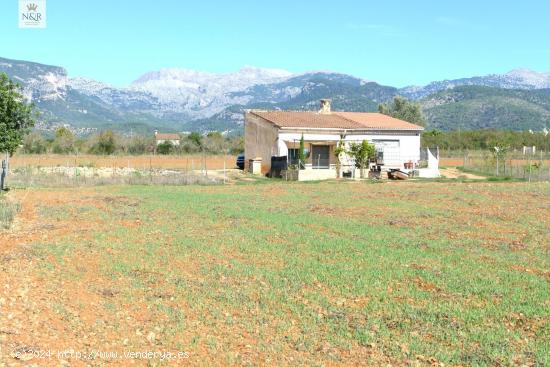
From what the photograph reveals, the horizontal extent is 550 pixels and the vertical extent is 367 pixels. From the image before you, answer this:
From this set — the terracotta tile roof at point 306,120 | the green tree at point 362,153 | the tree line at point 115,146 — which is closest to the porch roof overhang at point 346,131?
the terracotta tile roof at point 306,120

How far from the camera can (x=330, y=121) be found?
4178cm

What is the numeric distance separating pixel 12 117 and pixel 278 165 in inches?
680

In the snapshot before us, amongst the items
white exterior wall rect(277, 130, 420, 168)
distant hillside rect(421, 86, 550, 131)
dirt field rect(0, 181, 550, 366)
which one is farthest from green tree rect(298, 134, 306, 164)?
distant hillside rect(421, 86, 550, 131)

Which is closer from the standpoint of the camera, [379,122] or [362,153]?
[362,153]

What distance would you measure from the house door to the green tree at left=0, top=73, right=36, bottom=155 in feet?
64.8

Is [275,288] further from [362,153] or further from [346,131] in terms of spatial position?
[346,131]

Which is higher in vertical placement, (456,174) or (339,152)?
(339,152)

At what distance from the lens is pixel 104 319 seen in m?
7.72

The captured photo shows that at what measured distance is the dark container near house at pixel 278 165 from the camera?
3659cm

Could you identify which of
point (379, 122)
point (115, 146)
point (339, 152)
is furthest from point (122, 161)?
point (379, 122)

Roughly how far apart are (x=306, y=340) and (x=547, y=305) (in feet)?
12.3

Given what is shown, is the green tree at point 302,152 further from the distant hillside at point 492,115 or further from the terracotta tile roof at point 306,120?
the distant hillside at point 492,115

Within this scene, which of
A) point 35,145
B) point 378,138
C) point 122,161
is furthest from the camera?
point 35,145

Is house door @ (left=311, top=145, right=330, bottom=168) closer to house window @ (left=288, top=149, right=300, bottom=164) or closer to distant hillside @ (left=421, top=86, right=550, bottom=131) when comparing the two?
house window @ (left=288, top=149, right=300, bottom=164)
